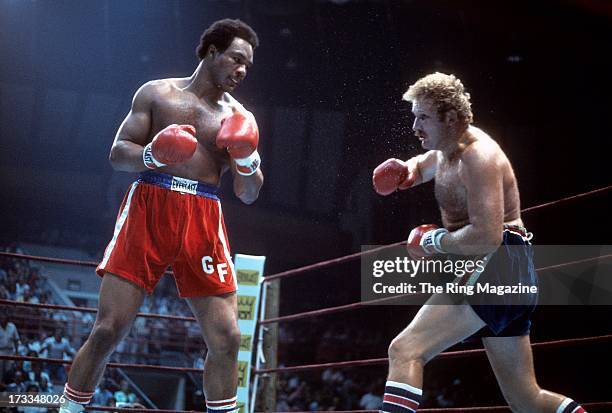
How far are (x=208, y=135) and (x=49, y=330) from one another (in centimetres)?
737

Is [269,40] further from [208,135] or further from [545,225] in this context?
[208,135]

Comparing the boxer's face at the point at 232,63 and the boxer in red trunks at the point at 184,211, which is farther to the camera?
the boxer's face at the point at 232,63

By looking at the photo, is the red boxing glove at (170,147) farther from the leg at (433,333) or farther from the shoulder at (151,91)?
the leg at (433,333)

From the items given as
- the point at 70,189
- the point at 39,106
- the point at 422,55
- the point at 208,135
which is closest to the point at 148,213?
the point at 208,135

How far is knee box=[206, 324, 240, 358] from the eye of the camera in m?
2.34

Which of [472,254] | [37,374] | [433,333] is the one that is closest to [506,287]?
[472,254]

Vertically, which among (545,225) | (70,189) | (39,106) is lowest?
(545,225)

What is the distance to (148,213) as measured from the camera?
2.32 metres

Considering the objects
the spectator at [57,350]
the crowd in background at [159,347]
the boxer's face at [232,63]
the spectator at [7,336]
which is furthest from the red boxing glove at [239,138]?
the spectator at [57,350]

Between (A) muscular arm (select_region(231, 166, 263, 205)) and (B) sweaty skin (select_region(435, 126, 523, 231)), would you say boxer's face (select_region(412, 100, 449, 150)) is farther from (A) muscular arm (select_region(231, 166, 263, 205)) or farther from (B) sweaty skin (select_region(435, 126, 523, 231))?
(A) muscular arm (select_region(231, 166, 263, 205))

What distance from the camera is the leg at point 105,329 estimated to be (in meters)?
2.15

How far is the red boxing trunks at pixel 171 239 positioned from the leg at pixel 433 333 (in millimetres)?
661

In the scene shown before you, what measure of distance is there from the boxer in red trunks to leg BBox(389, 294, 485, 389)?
617mm

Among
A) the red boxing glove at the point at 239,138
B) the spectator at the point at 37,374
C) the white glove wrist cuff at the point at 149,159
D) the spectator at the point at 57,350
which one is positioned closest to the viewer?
the white glove wrist cuff at the point at 149,159
